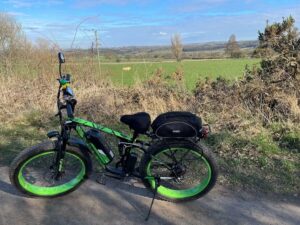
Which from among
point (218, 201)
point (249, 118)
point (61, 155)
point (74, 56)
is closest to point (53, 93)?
point (74, 56)

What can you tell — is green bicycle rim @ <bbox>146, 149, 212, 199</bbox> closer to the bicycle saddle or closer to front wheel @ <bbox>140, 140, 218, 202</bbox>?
front wheel @ <bbox>140, 140, 218, 202</bbox>

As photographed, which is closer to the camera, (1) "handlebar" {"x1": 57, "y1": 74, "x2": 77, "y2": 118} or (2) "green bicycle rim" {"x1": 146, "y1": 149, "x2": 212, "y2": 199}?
(1) "handlebar" {"x1": 57, "y1": 74, "x2": 77, "y2": 118}

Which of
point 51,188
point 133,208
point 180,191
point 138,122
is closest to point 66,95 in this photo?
point 138,122

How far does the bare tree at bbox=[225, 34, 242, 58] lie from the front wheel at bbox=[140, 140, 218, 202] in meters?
9.18

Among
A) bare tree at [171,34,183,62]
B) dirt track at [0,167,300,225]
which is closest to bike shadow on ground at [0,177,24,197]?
dirt track at [0,167,300,225]

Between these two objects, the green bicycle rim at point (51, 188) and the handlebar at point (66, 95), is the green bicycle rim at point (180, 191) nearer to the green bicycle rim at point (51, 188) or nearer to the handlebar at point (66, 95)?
the green bicycle rim at point (51, 188)

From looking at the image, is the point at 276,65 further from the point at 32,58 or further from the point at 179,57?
the point at 32,58

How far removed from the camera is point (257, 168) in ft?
15.6

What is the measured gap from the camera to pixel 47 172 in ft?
13.9

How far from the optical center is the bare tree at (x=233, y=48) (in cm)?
1260

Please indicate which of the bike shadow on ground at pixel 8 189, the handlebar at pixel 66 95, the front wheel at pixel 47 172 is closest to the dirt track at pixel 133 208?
the bike shadow on ground at pixel 8 189

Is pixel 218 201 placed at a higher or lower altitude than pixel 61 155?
lower

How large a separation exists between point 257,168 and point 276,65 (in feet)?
11.9

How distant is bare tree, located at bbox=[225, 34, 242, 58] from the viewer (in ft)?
41.3
